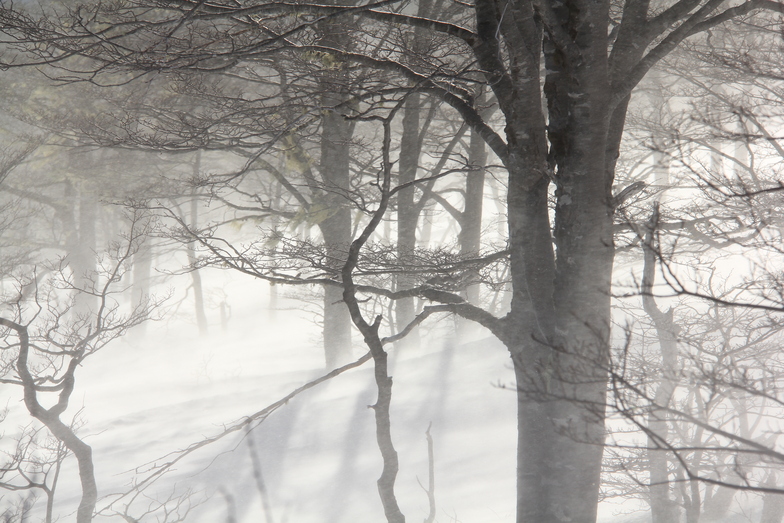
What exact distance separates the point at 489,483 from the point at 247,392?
6935mm

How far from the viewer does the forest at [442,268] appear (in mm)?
4375

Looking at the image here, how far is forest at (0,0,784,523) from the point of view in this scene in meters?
4.38

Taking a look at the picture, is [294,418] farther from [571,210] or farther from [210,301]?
[210,301]

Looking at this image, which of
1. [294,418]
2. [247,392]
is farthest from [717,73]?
[247,392]

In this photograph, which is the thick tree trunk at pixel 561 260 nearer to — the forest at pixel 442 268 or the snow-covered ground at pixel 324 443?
the forest at pixel 442 268

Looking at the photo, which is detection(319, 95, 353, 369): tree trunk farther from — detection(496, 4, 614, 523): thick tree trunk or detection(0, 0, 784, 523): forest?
detection(496, 4, 614, 523): thick tree trunk

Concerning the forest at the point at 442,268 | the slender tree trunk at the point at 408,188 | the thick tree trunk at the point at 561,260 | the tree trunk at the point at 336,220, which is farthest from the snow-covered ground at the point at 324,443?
the thick tree trunk at the point at 561,260

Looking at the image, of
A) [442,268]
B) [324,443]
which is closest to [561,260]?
[442,268]

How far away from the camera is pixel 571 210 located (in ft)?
14.8

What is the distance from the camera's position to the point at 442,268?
5.62 m

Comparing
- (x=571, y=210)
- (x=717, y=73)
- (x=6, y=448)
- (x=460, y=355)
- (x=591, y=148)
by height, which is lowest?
(x=6, y=448)

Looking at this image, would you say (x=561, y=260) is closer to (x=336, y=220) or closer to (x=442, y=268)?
(x=442, y=268)

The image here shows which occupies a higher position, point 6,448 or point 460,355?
point 460,355

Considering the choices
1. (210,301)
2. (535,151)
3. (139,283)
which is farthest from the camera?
(210,301)
